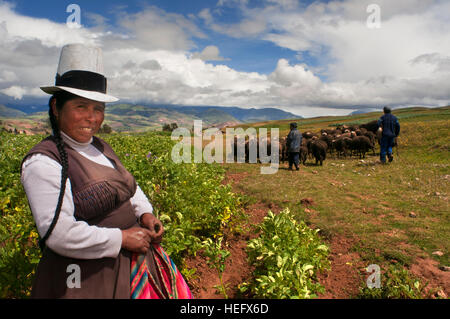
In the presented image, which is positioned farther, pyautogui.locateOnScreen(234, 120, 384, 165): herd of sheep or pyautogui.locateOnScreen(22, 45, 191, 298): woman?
pyautogui.locateOnScreen(234, 120, 384, 165): herd of sheep

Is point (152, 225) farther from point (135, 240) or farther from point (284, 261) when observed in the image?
point (284, 261)

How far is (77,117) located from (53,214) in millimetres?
691

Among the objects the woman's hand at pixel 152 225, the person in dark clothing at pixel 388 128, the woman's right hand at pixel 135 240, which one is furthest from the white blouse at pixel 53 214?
the person in dark clothing at pixel 388 128

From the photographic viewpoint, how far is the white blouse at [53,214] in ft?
4.82

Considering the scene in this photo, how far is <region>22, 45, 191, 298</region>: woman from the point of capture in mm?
1494

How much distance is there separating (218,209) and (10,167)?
17.0 feet

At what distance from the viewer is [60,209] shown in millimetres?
1487

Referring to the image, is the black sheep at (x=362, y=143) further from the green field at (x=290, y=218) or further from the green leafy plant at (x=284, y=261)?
the green leafy plant at (x=284, y=261)

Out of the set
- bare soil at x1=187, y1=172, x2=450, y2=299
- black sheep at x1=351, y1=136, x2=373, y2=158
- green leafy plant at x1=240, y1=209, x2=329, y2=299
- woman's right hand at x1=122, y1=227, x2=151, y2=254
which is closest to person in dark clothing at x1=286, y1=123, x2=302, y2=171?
black sheep at x1=351, y1=136, x2=373, y2=158

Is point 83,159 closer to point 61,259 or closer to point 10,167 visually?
point 61,259

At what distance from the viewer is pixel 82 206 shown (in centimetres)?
167

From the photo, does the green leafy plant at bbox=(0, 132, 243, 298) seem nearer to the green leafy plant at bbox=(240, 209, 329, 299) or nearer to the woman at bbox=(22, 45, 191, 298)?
the green leafy plant at bbox=(240, 209, 329, 299)

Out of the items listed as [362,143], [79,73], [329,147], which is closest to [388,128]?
[362,143]

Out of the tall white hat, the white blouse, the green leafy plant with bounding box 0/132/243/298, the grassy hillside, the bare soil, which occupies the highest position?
the tall white hat
